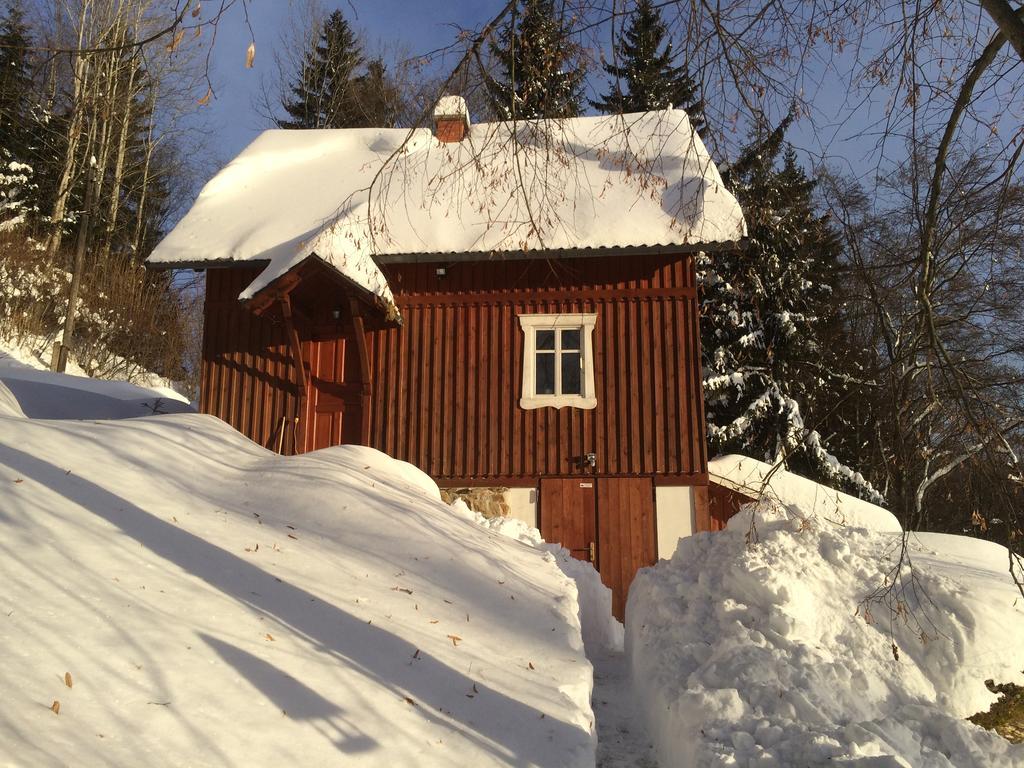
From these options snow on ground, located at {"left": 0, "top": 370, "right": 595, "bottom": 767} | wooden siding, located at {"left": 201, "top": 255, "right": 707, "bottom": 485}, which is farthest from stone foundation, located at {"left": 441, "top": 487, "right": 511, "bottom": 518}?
snow on ground, located at {"left": 0, "top": 370, "right": 595, "bottom": 767}

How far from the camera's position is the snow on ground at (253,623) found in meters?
3.01

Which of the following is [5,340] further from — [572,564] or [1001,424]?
[1001,424]

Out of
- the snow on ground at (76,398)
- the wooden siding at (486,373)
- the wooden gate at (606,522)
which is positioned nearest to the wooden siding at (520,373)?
the wooden siding at (486,373)

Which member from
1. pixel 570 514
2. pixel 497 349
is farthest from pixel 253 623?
pixel 497 349

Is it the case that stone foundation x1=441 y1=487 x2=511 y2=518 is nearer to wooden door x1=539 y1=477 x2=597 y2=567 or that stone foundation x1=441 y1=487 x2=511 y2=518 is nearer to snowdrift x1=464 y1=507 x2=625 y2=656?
wooden door x1=539 y1=477 x2=597 y2=567

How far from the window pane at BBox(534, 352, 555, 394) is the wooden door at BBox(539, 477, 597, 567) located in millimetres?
1453

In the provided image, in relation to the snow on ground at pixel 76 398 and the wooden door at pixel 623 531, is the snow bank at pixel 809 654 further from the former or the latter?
the snow on ground at pixel 76 398

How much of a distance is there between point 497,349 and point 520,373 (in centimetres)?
56

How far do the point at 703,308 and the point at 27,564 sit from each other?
15.4m

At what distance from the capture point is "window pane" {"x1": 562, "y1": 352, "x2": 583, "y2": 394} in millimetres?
11227

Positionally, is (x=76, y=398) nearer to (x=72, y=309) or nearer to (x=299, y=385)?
(x=299, y=385)

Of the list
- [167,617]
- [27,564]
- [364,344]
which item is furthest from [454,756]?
[364,344]

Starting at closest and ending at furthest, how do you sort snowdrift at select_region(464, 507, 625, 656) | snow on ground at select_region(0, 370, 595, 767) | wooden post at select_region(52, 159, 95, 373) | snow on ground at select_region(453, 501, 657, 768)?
snow on ground at select_region(0, 370, 595, 767) < snow on ground at select_region(453, 501, 657, 768) < snowdrift at select_region(464, 507, 625, 656) < wooden post at select_region(52, 159, 95, 373)

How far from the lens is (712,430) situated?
1664cm
